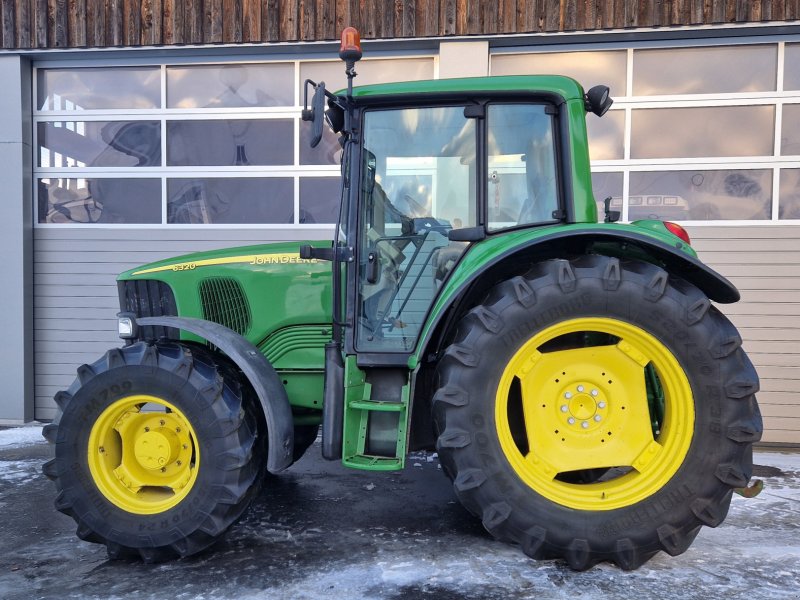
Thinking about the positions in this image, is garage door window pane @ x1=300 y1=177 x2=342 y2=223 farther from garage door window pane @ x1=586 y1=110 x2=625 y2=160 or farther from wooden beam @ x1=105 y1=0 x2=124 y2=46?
garage door window pane @ x1=586 y1=110 x2=625 y2=160

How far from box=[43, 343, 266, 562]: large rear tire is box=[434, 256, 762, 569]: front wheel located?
3.07 feet

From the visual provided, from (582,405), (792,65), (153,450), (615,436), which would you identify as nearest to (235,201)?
Answer: (153,450)

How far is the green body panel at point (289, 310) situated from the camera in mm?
2979

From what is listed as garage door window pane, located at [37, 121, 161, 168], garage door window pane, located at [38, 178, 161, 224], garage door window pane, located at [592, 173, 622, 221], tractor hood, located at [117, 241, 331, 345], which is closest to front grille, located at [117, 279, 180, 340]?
tractor hood, located at [117, 241, 331, 345]

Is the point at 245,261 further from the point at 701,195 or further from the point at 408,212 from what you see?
the point at 701,195

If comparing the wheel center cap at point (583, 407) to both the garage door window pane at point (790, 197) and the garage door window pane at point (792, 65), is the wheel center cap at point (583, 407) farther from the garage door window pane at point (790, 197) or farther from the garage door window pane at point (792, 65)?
the garage door window pane at point (792, 65)

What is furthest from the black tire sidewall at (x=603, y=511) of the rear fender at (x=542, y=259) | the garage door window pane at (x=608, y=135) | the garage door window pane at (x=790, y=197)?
the garage door window pane at (x=790, y=197)

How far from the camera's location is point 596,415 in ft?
7.99

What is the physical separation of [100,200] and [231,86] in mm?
1751

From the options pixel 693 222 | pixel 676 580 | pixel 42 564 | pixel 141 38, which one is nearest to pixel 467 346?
pixel 676 580

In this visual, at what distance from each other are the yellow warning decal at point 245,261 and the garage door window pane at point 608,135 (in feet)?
11.2

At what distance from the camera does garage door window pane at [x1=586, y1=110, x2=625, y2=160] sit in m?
5.18

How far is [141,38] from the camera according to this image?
211 inches

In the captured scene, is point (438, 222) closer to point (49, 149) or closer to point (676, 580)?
point (676, 580)
